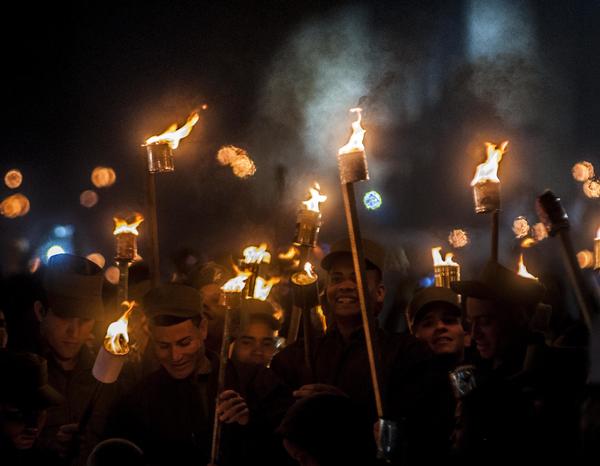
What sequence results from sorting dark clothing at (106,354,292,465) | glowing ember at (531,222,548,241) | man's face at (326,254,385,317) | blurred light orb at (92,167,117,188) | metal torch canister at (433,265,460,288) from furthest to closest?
blurred light orb at (92,167,117,188)
glowing ember at (531,222,548,241)
metal torch canister at (433,265,460,288)
man's face at (326,254,385,317)
dark clothing at (106,354,292,465)

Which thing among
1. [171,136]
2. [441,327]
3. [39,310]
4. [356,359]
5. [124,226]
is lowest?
[356,359]

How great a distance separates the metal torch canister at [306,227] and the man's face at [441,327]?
1.11m

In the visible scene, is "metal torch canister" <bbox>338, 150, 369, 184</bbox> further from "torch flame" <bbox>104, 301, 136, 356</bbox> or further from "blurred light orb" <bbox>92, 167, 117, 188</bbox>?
"blurred light orb" <bbox>92, 167, 117, 188</bbox>

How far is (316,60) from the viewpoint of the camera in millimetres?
13422

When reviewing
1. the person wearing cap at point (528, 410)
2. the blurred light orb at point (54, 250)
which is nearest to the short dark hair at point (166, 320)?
the person wearing cap at point (528, 410)

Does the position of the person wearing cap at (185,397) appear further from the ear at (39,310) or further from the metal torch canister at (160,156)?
the ear at (39,310)

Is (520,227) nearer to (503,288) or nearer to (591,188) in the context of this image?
(591,188)

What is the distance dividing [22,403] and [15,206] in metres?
11.8

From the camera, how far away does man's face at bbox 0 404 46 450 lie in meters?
4.16

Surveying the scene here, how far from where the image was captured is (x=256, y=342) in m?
5.53

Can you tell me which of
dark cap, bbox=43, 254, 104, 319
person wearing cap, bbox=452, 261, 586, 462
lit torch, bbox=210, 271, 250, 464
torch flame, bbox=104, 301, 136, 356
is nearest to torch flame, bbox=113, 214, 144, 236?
dark cap, bbox=43, 254, 104, 319

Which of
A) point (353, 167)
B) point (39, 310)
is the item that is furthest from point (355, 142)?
point (39, 310)

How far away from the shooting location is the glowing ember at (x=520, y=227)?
48.0 ft

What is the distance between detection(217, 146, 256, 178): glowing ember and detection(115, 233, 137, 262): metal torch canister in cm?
1024
